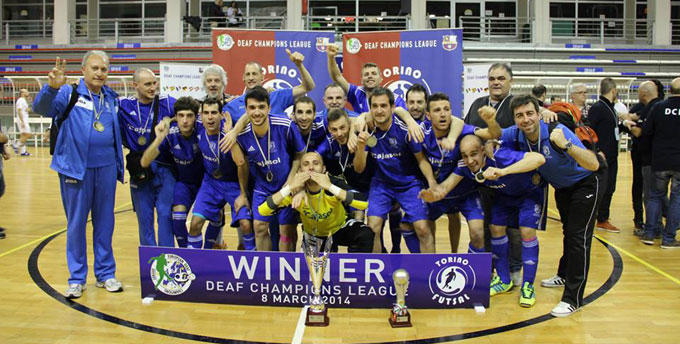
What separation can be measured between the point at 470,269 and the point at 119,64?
1988 centimetres

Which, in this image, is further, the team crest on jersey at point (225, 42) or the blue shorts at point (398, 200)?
the team crest on jersey at point (225, 42)

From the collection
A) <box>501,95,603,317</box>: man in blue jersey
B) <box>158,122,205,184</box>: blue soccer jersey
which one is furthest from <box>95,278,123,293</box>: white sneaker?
<box>501,95,603,317</box>: man in blue jersey

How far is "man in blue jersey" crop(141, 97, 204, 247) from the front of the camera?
16.4 feet

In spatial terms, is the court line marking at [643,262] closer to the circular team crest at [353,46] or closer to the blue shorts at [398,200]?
the blue shorts at [398,200]

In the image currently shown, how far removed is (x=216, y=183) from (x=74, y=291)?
4.78 feet

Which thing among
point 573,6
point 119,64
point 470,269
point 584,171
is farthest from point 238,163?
point 573,6

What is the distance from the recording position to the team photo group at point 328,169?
436 cm

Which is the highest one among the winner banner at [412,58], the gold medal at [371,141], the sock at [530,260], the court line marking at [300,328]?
the winner banner at [412,58]

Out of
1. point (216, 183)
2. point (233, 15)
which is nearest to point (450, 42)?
point (216, 183)

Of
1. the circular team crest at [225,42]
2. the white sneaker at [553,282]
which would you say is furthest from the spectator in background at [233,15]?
the white sneaker at [553,282]

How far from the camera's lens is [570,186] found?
4.35 meters

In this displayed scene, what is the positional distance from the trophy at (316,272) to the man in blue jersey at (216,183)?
118 cm

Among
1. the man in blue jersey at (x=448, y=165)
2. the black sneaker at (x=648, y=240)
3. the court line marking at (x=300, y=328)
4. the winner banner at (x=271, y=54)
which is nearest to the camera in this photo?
the court line marking at (x=300, y=328)

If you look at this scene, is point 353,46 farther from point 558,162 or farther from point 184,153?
point 558,162
